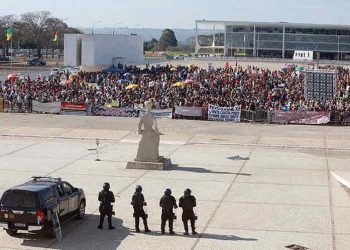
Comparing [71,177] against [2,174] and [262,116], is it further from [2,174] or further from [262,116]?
[262,116]

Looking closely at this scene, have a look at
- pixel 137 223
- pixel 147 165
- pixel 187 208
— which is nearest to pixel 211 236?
pixel 187 208

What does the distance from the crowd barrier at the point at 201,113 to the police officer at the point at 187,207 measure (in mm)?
23117

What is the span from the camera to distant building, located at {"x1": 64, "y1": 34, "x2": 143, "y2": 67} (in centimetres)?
Result: 6969

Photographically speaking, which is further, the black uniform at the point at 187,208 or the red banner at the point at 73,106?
the red banner at the point at 73,106

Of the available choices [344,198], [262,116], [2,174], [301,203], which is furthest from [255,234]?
[262,116]

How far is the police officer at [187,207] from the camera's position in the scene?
1427cm

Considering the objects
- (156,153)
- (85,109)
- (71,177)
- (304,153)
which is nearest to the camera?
(71,177)

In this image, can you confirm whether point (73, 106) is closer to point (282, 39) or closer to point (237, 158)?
point (237, 158)

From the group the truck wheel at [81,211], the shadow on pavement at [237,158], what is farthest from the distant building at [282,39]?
the truck wheel at [81,211]

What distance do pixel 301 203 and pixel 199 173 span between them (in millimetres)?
5212

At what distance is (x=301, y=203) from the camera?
17.8 m

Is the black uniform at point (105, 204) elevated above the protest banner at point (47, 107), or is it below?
below

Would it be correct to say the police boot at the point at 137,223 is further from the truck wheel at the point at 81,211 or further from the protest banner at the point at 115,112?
the protest banner at the point at 115,112

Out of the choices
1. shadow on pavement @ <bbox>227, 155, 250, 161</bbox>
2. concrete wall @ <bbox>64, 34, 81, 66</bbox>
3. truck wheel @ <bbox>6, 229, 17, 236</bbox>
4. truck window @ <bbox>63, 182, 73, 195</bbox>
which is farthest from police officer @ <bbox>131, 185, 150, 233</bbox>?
concrete wall @ <bbox>64, 34, 81, 66</bbox>
